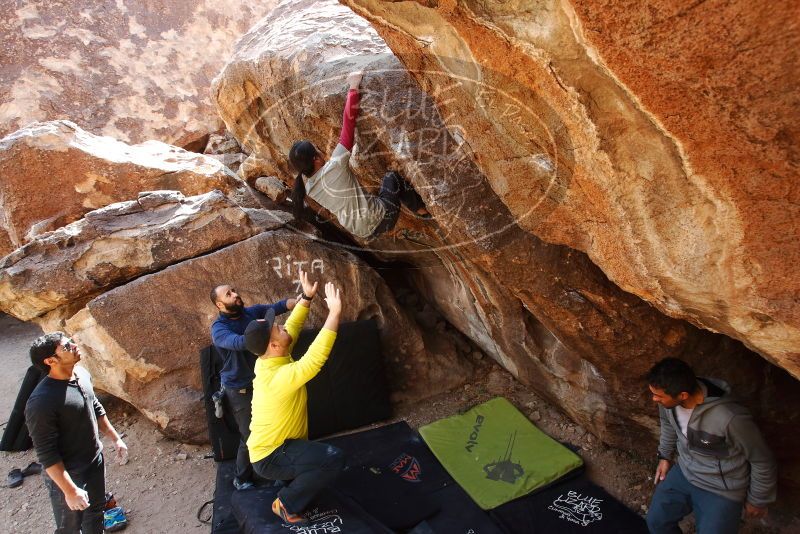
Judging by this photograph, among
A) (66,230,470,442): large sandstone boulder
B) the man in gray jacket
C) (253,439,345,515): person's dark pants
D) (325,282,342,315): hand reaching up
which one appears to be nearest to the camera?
the man in gray jacket

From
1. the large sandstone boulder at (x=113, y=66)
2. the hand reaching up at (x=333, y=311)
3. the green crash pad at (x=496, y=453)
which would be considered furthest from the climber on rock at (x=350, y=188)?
the large sandstone boulder at (x=113, y=66)

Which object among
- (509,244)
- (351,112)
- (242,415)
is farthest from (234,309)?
(509,244)

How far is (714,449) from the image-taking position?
2.53 m

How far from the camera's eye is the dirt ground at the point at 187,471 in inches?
154

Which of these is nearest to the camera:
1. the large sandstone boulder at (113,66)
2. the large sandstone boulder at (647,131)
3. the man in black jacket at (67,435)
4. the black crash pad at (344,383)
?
the large sandstone boulder at (647,131)

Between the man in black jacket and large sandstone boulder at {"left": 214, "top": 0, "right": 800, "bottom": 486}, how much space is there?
89.0 inches

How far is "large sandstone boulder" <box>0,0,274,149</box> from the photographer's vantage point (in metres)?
10.3

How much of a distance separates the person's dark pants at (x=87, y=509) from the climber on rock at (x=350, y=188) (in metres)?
2.12

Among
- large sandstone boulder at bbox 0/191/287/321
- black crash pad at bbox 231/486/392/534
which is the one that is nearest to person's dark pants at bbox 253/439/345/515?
black crash pad at bbox 231/486/392/534

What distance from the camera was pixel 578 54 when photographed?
192 centimetres

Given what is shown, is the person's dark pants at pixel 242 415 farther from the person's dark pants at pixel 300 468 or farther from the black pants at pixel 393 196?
the black pants at pixel 393 196

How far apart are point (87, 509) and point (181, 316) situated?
71.0 inches

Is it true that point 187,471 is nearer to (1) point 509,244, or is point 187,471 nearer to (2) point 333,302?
(2) point 333,302
